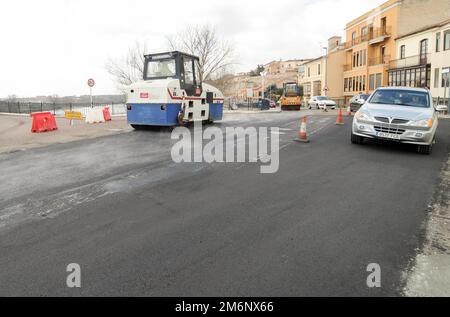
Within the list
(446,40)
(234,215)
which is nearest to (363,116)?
(234,215)

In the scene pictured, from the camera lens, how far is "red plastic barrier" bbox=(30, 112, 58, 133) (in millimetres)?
16156

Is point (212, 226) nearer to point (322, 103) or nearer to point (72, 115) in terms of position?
point (72, 115)

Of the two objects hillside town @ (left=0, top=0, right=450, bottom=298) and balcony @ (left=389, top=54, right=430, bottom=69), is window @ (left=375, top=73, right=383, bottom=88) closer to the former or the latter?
balcony @ (left=389, top=54, right=430, bottom=69)

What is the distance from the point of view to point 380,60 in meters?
48.4

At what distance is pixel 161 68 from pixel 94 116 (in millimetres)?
7669

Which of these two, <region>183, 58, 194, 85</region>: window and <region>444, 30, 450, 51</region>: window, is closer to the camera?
<region>183, 58, 194, 85</region>: window

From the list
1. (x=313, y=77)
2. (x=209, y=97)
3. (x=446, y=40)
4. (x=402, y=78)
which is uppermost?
(x=446, y=40)

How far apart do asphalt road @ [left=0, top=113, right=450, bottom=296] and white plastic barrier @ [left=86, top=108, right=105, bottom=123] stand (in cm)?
1323

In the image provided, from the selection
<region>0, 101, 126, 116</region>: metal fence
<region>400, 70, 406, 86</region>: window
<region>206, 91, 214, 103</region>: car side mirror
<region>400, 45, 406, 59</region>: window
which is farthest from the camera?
<region>400, 45, 406, 59</region>: window

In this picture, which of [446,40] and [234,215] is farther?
[446,40]

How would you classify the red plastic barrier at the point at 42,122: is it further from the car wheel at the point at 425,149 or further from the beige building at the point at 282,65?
the beige building at the point at 282,65

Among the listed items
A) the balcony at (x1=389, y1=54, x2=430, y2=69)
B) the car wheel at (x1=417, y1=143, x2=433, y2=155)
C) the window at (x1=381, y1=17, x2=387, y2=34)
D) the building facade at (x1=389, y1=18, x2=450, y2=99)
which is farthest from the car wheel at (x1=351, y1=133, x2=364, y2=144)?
the window at (x1=381, y1=17, x2=387, y2=34)
